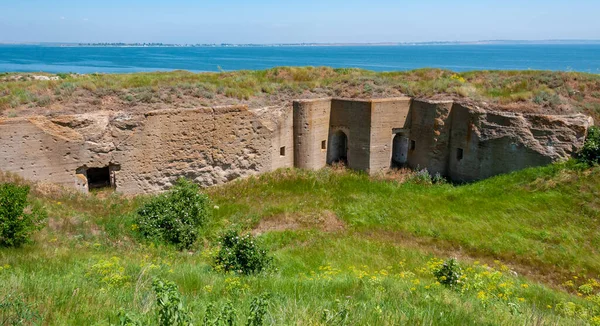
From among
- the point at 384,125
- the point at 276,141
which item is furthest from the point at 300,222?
the point at 384,125

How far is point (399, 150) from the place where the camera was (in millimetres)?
17469

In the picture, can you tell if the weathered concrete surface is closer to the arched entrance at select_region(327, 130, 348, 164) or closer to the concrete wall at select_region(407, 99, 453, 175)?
the arched entrance at select_region(327, 130, 348, 164)

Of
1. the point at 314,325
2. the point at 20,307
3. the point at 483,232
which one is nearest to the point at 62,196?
the point at 20,307

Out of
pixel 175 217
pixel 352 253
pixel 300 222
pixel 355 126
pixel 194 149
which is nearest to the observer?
pixel 352 253

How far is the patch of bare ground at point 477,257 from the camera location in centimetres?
980

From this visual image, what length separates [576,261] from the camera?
33.1 ft

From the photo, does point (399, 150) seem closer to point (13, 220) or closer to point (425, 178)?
point (425, 178)

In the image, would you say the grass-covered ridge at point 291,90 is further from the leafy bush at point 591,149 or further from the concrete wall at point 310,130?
the leafy bush at point 591,149

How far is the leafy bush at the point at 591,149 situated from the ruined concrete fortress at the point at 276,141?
0.27m

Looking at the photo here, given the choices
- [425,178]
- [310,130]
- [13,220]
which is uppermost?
[310,130]

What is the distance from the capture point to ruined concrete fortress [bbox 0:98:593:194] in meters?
12.0

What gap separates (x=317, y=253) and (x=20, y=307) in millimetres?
6919

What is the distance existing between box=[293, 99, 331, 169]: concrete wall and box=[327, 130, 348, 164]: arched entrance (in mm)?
462

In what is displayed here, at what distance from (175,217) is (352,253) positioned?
4.30 meters
